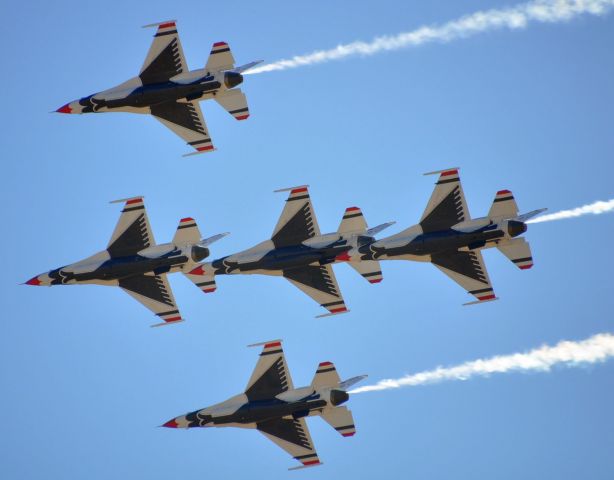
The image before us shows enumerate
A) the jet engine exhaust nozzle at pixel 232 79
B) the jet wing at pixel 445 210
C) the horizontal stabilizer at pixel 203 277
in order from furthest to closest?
the horizontal stabilizer at pixel 203 277
the jet engine exhaust nozzle at pixel 232 79
the jet wing at pixel 445 210

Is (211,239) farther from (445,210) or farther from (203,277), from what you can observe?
(445,210)

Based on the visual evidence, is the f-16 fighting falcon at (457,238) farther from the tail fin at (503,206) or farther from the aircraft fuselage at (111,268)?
the aircraft fuselage at (111,268)

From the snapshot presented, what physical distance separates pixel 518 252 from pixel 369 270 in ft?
30.6

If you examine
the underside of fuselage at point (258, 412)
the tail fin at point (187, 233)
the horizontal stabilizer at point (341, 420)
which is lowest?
the horizontal stabilizer at point (341, 420)

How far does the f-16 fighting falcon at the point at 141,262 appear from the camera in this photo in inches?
5212

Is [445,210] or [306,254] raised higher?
[445,210]

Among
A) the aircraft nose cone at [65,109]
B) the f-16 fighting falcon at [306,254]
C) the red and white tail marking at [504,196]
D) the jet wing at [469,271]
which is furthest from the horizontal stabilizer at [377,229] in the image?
the aircraft nose cone at [65,109]

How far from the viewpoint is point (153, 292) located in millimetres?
134250

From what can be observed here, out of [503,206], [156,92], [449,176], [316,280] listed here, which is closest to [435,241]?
[449,176]

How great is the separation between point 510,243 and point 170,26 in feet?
82.2

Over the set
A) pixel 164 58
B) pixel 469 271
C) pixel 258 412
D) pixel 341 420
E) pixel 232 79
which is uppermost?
pixel 164 58

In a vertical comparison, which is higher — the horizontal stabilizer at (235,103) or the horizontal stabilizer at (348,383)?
the horizontal stabilizer at (235,103)

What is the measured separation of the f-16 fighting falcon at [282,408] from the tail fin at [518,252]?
11688mm

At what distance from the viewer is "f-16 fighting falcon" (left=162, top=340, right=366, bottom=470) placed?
5153 inches
